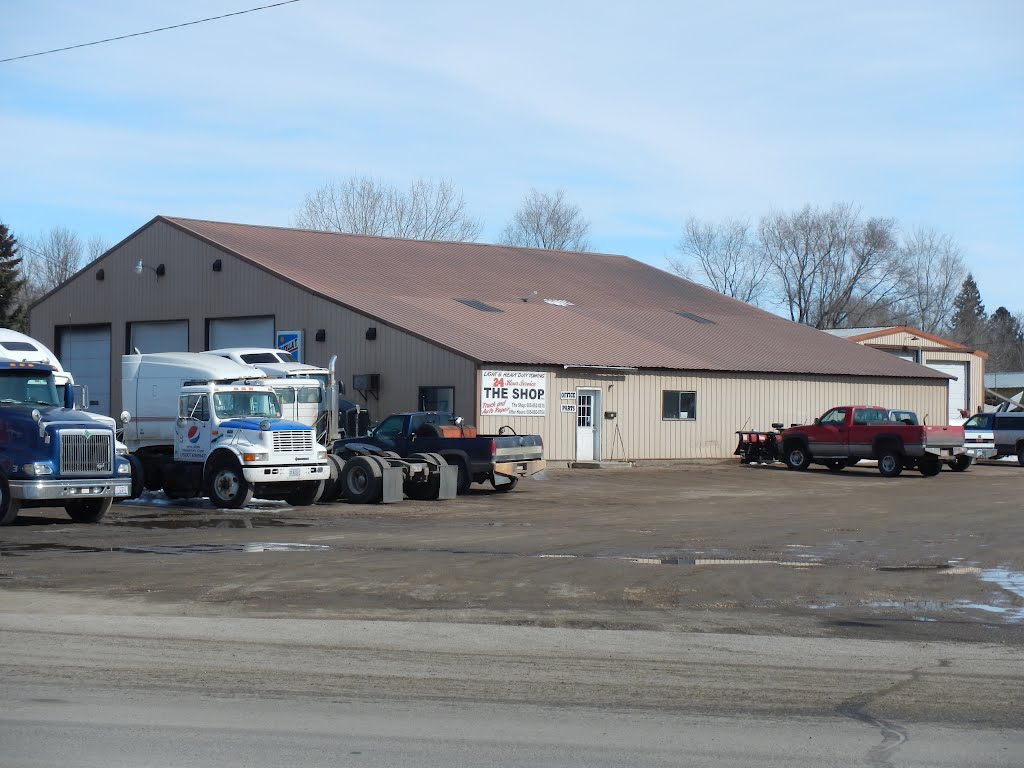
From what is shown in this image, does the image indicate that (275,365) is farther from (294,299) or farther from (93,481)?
(93,481)

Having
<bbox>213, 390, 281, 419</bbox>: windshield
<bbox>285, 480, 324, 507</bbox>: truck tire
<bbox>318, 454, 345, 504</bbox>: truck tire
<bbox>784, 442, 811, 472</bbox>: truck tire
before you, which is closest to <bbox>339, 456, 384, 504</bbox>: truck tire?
<bbox>318, 454, 345, 504</bbox>: truck tire

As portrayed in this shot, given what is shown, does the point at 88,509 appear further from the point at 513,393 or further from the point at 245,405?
the point at 513,393

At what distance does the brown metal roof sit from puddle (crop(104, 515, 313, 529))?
1439 cm

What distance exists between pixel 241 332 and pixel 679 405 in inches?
577

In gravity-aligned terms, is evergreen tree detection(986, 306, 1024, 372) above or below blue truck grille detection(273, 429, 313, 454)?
above

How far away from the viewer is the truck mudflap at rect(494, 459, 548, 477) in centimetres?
2748

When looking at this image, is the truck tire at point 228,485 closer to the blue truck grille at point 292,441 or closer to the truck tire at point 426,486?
the blue truck grille at point 292,441

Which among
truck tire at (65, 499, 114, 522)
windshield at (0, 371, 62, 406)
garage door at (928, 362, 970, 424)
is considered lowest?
truck tire at (65, 499, 114, 522)

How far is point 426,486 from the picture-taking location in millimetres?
26750

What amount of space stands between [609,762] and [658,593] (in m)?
6.45

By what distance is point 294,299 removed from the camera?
133 feet

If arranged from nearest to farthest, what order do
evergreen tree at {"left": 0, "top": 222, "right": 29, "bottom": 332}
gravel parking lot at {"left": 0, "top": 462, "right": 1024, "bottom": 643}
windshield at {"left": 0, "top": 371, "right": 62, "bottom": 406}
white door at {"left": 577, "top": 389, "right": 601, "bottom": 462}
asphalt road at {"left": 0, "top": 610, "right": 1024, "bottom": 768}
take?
asphalt road at {"left": 0, "top": 610, "right": 1024, "bottom": 768} < gravel parking lot at {"left": 0, "top": 462, "right": 1024, "bottom": 643} < windshield at {"left": 0, "top": 371, "right": 62, "bottom": 406} < white door at {"left": 577, "top": 389, "right": 601, "bottom": 462} < evergreen tree at {"left": 0, "top": 222, "right": 29, "bottom": 332}

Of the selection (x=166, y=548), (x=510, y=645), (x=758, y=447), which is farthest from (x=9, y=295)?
(x=510, y=645)

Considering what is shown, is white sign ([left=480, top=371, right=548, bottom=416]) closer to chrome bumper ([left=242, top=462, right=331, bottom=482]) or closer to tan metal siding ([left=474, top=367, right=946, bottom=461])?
tan metal siding ([left=474, top=367, right=946, bottom=461])
